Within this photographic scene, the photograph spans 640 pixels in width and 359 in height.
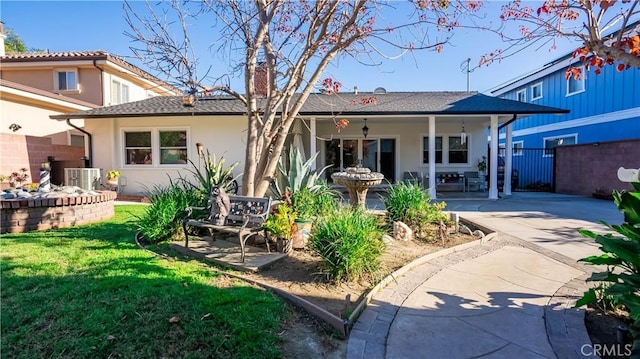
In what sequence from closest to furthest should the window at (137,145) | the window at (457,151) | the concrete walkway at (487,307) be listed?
the concrete walkway at (487,307), the window at (137,145), the window at (457,151)

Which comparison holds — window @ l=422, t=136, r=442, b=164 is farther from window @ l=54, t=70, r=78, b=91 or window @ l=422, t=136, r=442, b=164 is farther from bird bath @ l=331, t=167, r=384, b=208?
window @ l=54, t=70, r=78, b=91

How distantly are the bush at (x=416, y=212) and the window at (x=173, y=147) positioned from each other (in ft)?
28.9

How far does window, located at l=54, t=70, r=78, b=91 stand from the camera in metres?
16.4

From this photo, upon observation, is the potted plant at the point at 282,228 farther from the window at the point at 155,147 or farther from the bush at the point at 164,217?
the window at the point at 155,147

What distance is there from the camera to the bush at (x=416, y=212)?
5.99 metres

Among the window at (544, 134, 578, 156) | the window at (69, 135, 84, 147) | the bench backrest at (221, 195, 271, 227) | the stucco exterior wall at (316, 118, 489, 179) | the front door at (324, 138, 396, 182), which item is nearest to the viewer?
the bench backrest at (221, 195, 271, 227)

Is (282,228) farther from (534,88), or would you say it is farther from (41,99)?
(534,88)

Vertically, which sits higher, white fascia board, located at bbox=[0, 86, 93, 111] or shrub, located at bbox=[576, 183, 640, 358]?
white fascia board, located at bbox=[0, 86, 93, 111]

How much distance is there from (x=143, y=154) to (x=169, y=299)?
10895mm

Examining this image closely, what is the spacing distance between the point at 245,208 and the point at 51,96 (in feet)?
40.6

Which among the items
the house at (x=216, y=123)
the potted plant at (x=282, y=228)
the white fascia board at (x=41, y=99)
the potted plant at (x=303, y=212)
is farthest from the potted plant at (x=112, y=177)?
the potted plant at (x=282, y=228)

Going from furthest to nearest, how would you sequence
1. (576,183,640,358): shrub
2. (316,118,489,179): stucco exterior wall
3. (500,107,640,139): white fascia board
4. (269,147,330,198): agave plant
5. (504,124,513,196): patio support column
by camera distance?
(316,118,489,179): stucco exterior wall < (500,107,640,139): white fascia board < (504,124,513,196): patio support column < (269,147,330,198): agave plant < (576,183,640,358): shrub

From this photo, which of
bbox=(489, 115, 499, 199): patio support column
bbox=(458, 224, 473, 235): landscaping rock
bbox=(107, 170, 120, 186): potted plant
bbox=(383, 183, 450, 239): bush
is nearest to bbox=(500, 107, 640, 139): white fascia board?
bbox=(489, 115, 499, 199): patio support column

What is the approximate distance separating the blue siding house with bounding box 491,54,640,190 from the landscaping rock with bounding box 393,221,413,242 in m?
10.1
